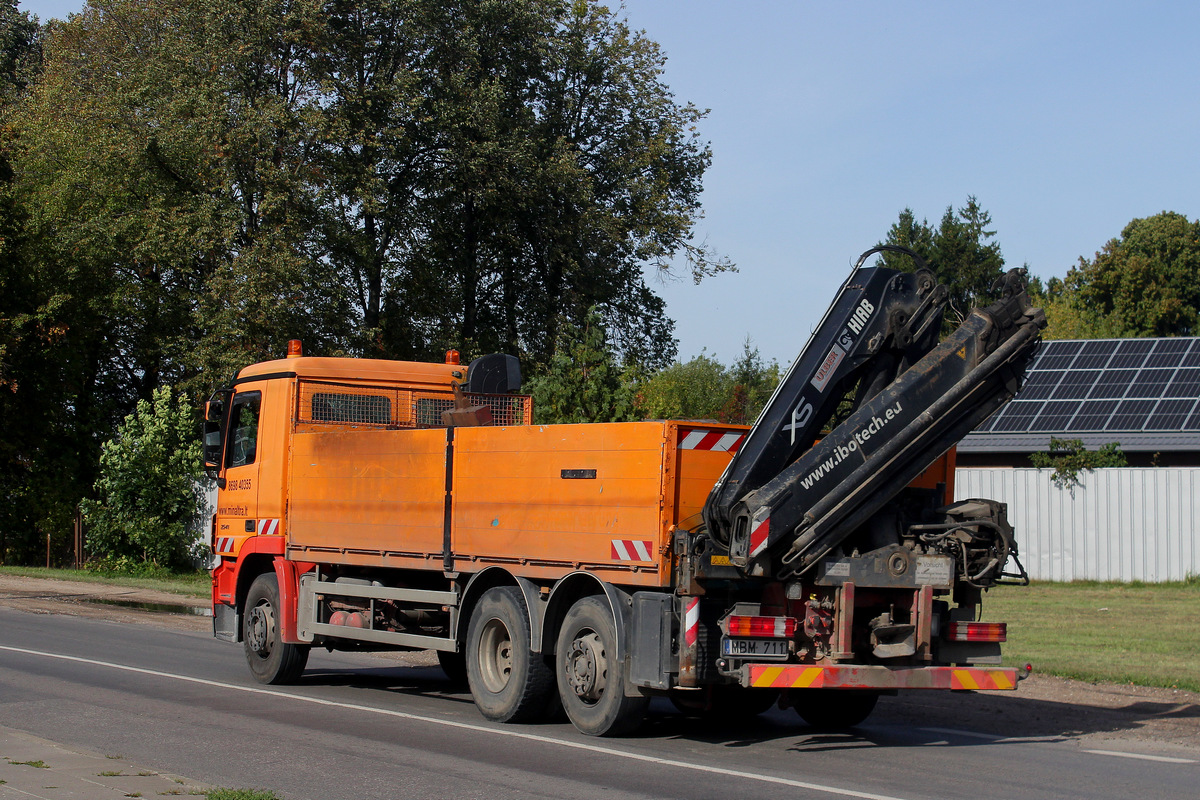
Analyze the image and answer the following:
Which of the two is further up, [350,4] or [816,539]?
[350,4]

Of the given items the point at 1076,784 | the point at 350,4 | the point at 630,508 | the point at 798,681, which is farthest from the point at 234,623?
the point at 350,4

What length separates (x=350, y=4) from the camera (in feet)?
96.0

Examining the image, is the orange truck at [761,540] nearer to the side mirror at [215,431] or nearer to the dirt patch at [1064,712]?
the dirt patch at [1064,712]

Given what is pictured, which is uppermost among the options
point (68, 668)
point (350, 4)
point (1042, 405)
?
point (350, 4)

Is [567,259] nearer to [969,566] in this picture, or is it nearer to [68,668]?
[68,668]

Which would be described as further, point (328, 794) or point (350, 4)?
point (350, 4)

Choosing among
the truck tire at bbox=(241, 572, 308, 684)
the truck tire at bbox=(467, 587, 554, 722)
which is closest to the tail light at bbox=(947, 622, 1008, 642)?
the truck tire at bbox=(467, 587, 554, 722)

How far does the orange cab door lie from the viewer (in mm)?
13312

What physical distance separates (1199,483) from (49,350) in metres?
29.9

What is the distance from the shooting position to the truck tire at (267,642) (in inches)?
492

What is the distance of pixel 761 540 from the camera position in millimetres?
8398

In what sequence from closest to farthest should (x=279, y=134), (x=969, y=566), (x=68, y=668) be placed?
(x=969, y=566) < (x=68, y=668) < (x=279, y=134)

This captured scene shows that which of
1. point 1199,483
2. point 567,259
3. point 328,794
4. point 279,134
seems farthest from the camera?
point 567,259

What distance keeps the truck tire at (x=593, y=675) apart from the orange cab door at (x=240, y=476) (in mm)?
5215
